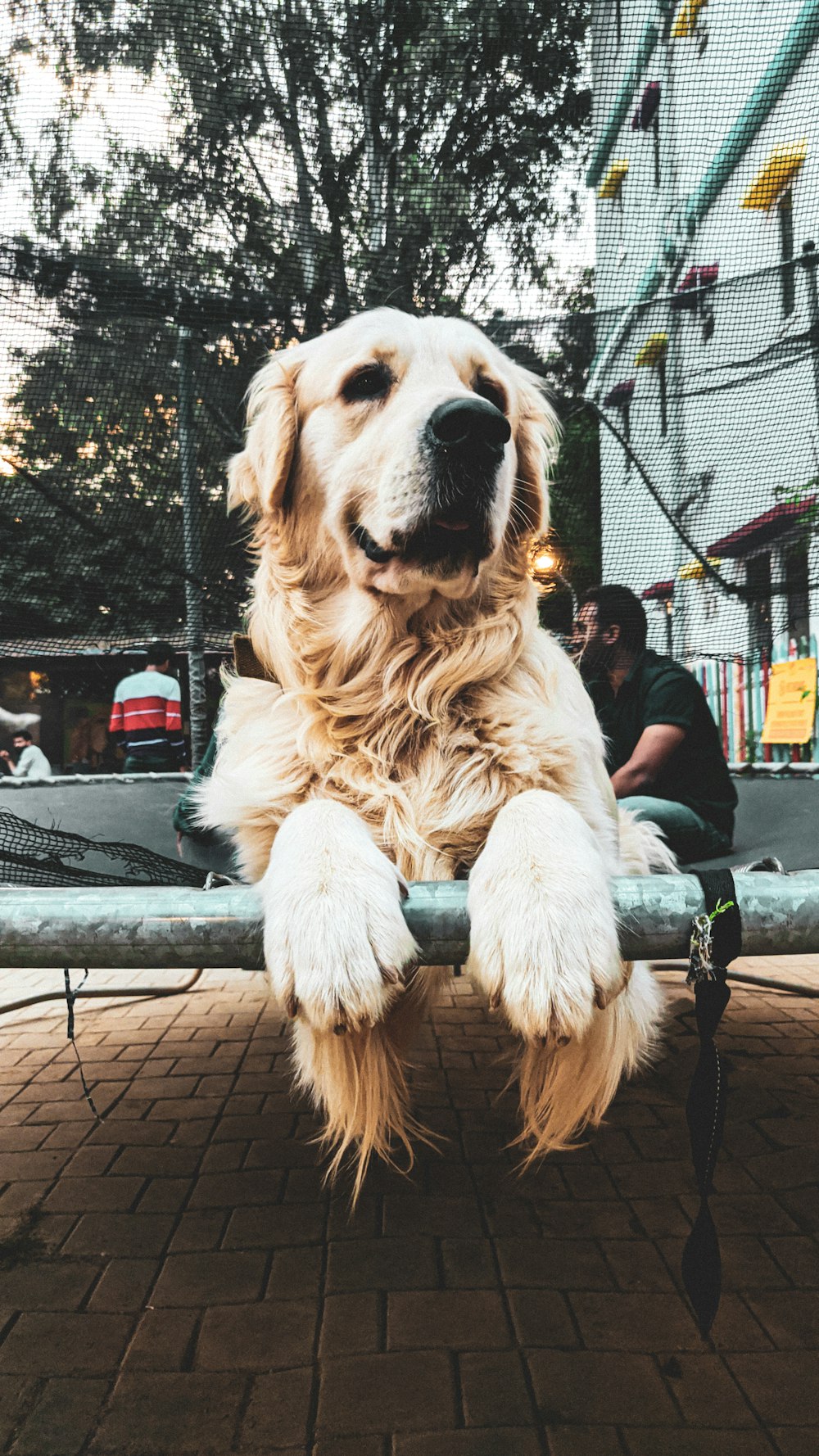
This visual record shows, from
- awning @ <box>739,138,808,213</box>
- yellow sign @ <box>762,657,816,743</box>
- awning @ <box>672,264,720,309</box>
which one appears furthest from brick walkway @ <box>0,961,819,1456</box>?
awning @ <box>739,138,808,213</box>

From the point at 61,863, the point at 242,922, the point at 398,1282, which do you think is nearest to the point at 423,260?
the point at 61,863

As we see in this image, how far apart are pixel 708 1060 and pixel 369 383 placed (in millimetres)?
1710

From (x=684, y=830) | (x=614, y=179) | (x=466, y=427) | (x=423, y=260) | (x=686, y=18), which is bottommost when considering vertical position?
(x=684, y=830)

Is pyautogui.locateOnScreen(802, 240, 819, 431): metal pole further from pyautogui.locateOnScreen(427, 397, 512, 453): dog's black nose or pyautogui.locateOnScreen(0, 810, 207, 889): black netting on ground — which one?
pyautogui.locateOnScreen(0, 810, 207, 889): black netting on ground

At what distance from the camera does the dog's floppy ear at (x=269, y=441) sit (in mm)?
2205

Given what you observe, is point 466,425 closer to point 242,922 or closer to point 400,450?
point 400,450

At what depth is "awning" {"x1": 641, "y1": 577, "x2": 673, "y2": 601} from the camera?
365 cm

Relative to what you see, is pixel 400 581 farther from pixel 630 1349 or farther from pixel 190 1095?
pixel 190 1095

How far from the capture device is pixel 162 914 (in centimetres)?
135

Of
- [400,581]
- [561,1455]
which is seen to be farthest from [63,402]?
[561,1455]

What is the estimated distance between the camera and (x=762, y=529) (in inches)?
130

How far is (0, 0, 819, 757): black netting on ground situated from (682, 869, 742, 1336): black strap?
195cm

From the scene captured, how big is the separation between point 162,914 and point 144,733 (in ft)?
15.6

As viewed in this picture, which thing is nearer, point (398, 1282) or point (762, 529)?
point (398, 1282)
